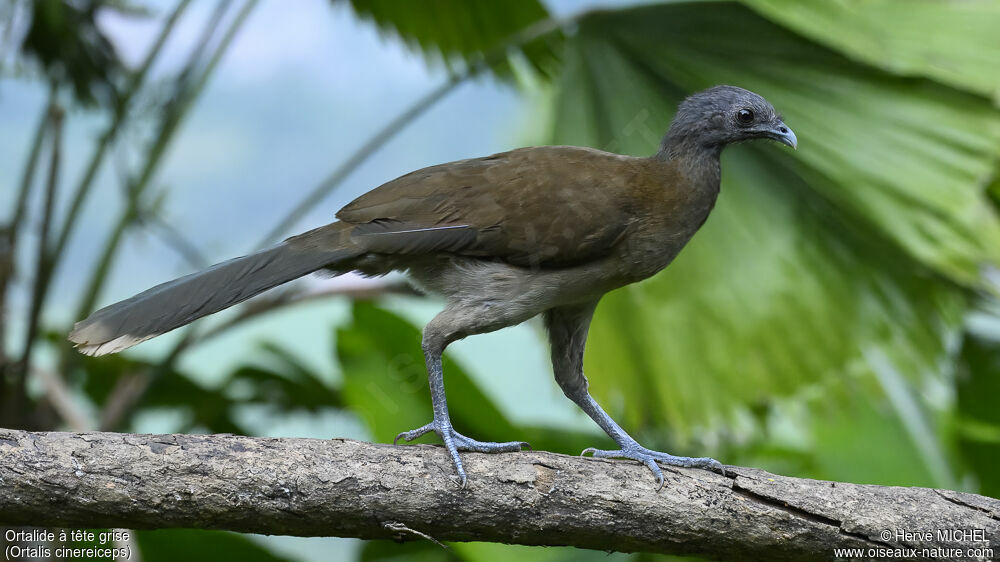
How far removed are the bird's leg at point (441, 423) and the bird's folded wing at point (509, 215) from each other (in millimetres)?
200

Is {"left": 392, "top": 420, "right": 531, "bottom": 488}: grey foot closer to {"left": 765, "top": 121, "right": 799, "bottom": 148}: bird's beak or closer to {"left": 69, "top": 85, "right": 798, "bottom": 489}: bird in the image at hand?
{"left": 69, "top": 85, "right": 798, "bottom": 489}: bird

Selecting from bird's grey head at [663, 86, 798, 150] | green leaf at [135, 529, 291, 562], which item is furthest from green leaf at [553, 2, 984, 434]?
green leaf at [135, 529, 291, 562]

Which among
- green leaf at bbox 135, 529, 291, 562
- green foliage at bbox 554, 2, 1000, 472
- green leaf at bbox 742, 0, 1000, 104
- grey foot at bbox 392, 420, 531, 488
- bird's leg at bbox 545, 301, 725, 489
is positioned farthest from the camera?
green leaf at bbox 135, 529, 291, 562

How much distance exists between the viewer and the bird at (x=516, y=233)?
6.14ft

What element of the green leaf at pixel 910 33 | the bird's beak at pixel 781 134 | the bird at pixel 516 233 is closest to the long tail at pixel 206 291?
the bird at pixel 516 233

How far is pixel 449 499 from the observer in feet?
5.78

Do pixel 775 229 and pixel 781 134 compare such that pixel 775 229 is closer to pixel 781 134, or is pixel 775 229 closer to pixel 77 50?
pixel 781 134

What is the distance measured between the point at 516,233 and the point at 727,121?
0.54m

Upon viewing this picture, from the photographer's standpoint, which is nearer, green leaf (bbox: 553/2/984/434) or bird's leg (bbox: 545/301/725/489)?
bird's leg (bbox: 545/301/725/489)

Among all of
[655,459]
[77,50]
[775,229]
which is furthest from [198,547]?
[775,229]

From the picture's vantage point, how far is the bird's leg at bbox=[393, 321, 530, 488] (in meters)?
1.86

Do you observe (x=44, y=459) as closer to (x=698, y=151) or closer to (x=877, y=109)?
(x=698, y=151)

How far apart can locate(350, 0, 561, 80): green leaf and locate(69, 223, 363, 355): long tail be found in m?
1.59

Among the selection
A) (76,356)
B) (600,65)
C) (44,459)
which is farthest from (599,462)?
(76,356)
